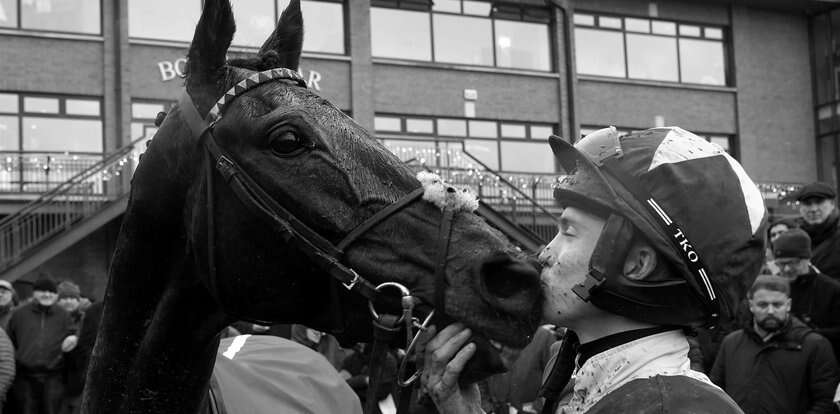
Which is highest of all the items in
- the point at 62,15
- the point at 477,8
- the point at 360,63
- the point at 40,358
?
the point at 477,8

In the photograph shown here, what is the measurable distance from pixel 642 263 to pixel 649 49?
2679 cm

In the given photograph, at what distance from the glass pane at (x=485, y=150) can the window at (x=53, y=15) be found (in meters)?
9.66

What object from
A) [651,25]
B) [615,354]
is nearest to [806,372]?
[615,354]

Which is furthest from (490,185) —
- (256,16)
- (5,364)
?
(5,364)

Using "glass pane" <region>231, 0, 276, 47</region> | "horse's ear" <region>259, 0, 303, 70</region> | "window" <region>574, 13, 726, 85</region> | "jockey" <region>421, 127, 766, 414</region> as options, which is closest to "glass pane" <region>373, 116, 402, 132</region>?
"glass pane" <region>231, 0, 276, 47</region>

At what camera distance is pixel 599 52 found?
1058 inches

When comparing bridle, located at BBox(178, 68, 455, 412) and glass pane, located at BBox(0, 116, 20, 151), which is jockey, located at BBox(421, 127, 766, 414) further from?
glass pane, located at BBox(0, 116, 20, 151)

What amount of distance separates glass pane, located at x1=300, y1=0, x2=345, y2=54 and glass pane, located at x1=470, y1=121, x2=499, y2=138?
4.04 m

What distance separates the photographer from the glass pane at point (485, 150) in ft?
79.6

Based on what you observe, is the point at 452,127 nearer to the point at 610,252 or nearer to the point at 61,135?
the point at 61,135

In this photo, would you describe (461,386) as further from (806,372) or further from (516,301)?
(806,372)

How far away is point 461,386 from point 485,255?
0.32 meters

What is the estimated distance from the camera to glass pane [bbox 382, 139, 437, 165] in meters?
21.4

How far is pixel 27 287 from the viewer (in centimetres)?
1455
